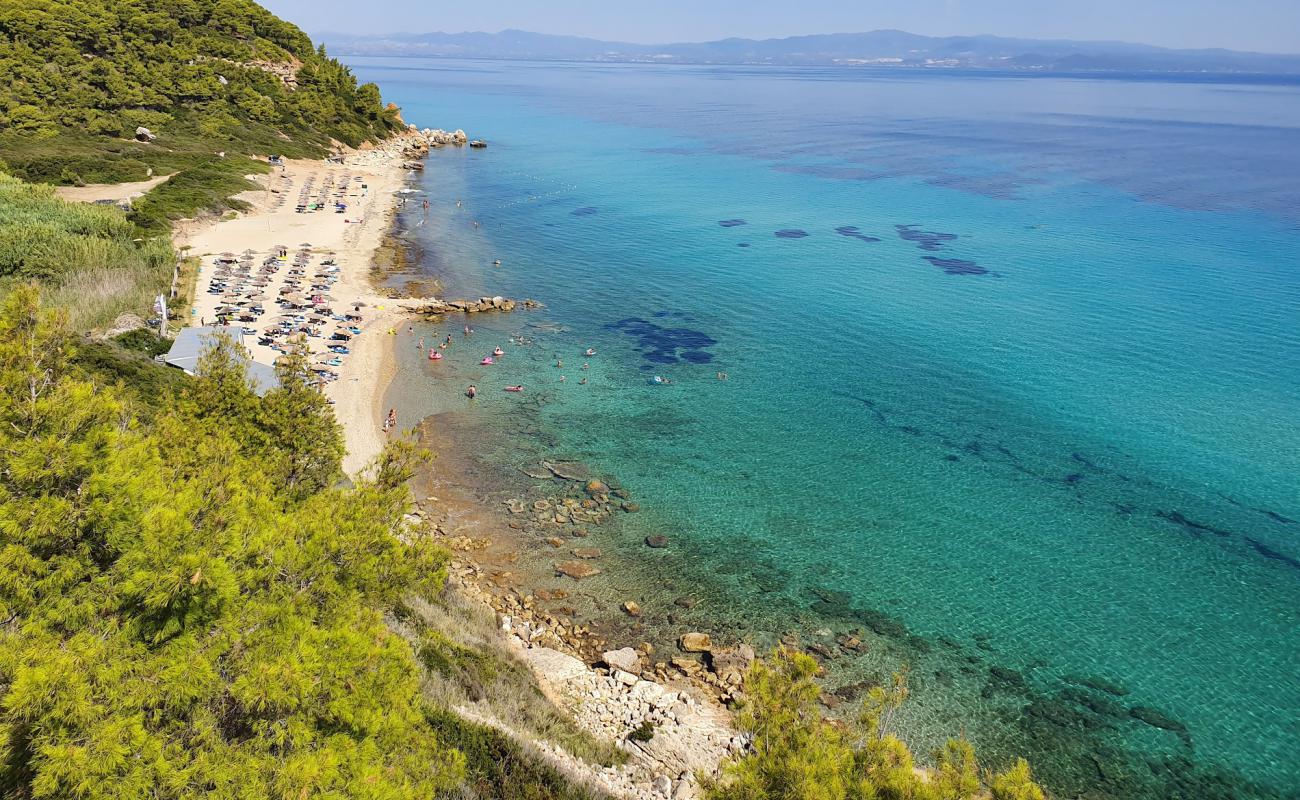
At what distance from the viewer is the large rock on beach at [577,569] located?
25.9 metres

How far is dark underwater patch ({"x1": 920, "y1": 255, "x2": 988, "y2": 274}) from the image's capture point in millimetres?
61875

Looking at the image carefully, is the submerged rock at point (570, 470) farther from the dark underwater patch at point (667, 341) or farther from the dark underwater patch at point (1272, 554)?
the dark underwater patch at point (1272, 554)

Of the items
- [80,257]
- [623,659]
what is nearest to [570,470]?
[623,659]

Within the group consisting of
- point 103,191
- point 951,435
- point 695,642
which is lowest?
point 695,642

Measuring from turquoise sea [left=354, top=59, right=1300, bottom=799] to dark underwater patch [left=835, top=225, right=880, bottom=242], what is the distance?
1.48 m

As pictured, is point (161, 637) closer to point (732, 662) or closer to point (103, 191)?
point (732, 662)

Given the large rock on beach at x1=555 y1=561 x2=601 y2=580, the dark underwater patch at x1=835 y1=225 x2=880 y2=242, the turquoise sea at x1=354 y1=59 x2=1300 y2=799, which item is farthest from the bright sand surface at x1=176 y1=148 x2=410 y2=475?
the dark underwater patch at x1=835 y1=225 x2=880 y2=242

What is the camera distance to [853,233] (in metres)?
73.0

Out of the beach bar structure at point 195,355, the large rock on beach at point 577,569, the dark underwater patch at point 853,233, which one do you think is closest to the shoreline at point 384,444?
the large rock on beach at point 577,569

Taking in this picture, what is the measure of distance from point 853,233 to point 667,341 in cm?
3419

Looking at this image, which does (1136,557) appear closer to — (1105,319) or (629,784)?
(629,784)

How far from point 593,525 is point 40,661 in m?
20.7

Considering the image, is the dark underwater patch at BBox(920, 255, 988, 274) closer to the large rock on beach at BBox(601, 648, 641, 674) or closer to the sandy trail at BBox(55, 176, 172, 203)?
the large rock on beach at BBox(601, 648, 641, 674)

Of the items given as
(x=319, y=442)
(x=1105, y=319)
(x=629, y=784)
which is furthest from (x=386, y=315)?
(x=1105, y=319)
